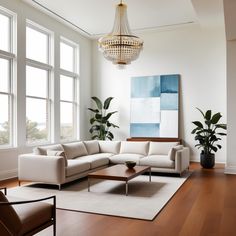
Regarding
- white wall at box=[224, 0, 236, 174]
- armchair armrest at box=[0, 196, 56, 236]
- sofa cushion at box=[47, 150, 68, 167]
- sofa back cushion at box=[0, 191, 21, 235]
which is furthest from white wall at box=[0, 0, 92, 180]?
white wall at box=[224, 0, 236, 174]

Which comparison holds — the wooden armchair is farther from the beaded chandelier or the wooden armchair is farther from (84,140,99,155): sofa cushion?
(84,140,99,155): sofa cushion

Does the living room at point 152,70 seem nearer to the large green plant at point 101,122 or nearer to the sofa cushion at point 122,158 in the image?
the large green plant at point 101,122

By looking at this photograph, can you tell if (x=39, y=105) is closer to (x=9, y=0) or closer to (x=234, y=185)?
(x=9, y=0)

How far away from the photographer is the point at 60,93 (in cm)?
834

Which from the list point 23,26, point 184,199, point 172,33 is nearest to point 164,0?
point 172,33

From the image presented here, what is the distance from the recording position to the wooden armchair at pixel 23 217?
87.9 inches

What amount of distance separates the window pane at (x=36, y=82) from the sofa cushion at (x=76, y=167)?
2.39m

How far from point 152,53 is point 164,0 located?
2.56 m

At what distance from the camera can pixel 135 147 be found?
24.4ft

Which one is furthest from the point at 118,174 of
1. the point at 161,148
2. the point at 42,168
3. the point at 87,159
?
the point at 161,148

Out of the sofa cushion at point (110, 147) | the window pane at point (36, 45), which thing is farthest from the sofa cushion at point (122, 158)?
the window pane at point (36, 45)

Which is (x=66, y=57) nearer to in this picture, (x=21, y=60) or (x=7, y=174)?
(x=21, y=60)

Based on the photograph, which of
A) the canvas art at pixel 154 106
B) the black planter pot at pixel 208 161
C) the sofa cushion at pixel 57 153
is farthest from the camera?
the canvas art at pixel 154 106

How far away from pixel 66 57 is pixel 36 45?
149 cm
